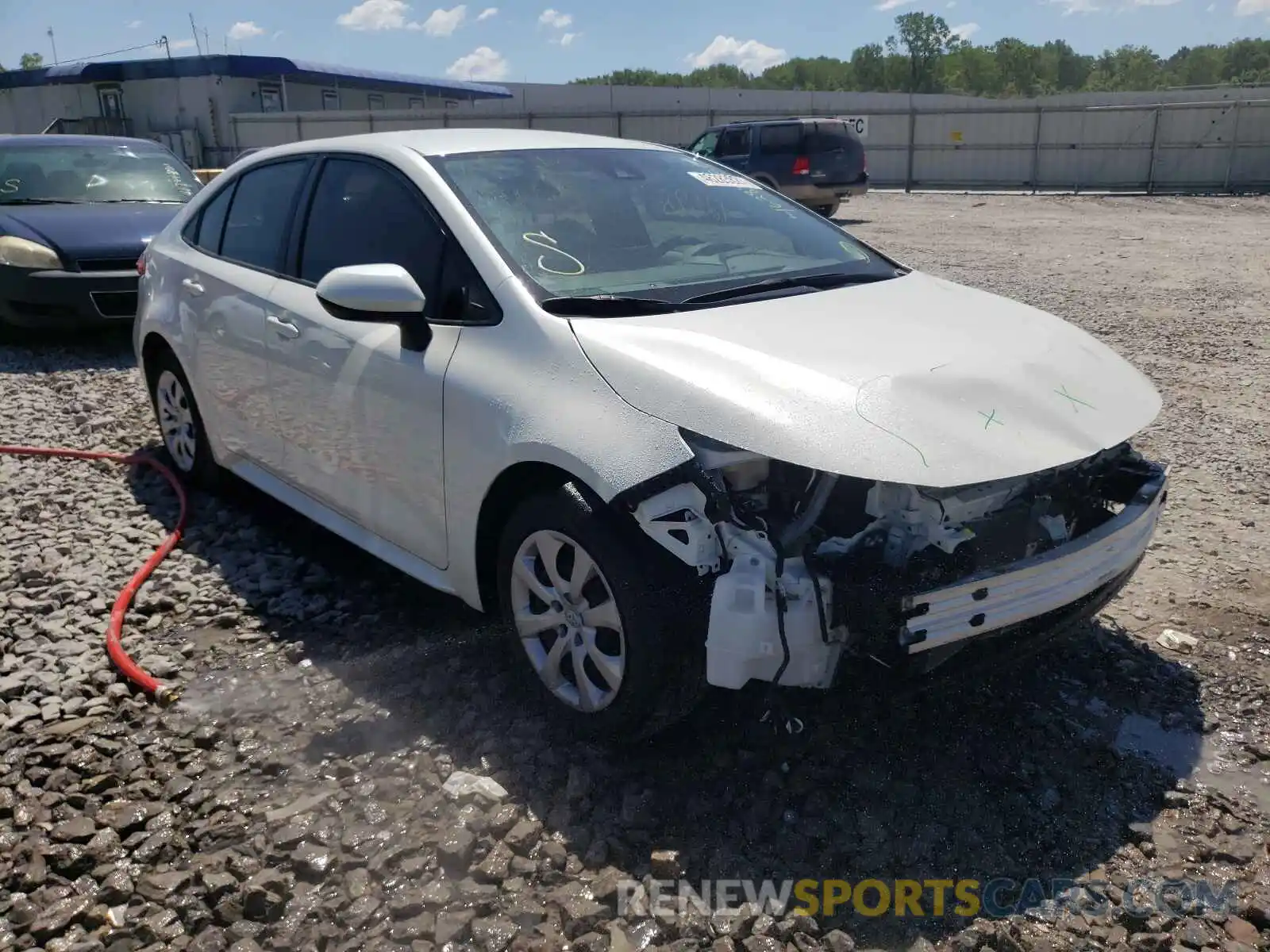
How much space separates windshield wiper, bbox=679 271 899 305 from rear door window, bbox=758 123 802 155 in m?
16.5

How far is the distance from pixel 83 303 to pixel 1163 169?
26.1m

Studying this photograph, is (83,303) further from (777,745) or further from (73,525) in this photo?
(777,745)

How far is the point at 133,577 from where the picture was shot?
433 centimetres

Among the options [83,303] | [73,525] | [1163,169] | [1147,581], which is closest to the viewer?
[1147,581]

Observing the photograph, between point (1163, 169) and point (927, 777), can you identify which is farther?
point (1163, 169)

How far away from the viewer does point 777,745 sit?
308 centimetres

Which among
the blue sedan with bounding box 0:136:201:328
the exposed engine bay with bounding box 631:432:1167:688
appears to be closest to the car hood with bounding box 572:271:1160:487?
the exposed engine bay with bounding box 631:432:1167:688

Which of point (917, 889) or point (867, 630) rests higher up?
point (867, 630)

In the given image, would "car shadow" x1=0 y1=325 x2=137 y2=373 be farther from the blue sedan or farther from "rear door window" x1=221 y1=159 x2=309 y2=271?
"rear door window" x1=221 y1=159 x2=309 y2=271

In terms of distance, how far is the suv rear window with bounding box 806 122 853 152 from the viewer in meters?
19.4

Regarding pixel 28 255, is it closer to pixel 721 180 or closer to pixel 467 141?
pixel 467 141

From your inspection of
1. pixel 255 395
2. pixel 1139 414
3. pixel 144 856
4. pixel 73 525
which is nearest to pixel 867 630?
pixel 1139 414

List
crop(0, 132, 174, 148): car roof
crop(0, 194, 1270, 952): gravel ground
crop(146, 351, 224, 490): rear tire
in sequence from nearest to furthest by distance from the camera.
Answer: crop(0, 194, 1270, 952): gravel ground < crop(146, 351, 224, 490): rear tire < crop(0, 132, 174, 148): car roof

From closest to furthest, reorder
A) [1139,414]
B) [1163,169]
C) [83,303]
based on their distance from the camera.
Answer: [1139,414], [83,303], [1163,169]
